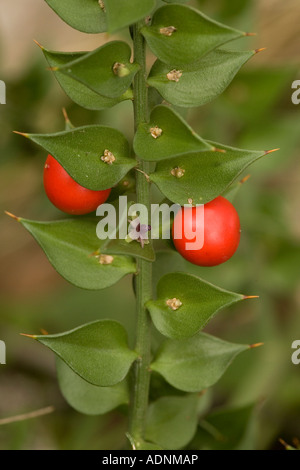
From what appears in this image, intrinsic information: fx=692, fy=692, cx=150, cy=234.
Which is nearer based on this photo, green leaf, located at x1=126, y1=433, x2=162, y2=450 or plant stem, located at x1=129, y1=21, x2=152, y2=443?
plant stem, located at x1=129, y1=21, x2=152, y2=443

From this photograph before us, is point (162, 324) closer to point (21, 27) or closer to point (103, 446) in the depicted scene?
point (103, 446)

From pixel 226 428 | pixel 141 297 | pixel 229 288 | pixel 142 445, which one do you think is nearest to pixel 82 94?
pixel 141 297

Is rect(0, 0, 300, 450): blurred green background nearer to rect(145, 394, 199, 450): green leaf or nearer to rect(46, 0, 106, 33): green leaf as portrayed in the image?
rect(145, 394, 199, 450): green leaf

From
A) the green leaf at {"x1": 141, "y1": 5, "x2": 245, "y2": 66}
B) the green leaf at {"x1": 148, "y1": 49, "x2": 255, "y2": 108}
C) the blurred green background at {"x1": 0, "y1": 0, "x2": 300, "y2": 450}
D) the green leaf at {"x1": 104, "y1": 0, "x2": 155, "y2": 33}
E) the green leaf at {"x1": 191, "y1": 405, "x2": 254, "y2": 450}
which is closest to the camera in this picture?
the green leaf at {"x1": 104, "y1": 0, "x2": 155, "y2": 33}

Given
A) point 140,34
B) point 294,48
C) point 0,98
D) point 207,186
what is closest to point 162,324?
point 207,186

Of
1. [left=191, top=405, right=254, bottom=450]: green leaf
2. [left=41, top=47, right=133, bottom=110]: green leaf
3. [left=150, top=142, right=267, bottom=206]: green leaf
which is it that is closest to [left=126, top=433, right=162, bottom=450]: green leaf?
[left=191, top=405, right=254, bottom=450]: green leaf

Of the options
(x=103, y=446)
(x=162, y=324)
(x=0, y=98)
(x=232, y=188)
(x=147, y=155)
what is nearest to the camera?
(x=147, y=155)

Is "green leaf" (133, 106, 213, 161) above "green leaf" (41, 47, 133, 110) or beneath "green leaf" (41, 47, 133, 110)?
beneath
